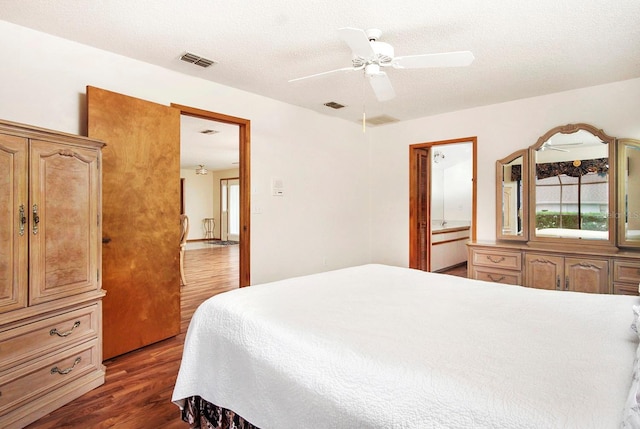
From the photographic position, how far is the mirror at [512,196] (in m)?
4.02

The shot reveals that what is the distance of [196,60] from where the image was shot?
9.84ft

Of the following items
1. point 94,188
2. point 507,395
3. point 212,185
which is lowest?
point 507,395

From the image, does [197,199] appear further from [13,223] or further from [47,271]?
[13,223]

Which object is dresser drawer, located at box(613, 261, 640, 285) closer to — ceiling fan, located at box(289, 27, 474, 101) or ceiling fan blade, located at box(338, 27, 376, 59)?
ceiling fan, located at box(289, 27, 474, 101)

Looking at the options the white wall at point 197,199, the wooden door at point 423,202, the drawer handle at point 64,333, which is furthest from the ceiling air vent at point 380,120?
the white wall at point 197,199

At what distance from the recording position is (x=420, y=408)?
94 centimetres

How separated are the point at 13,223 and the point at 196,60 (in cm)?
185

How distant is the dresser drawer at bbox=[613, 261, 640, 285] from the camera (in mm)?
3141

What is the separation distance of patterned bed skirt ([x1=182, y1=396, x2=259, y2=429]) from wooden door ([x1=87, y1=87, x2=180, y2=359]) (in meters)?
1.34

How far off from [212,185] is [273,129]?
8.42 meters

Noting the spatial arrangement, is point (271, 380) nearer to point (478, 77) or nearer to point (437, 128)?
point (478, 77)

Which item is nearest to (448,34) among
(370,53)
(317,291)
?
(370,53)

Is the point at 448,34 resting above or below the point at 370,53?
above

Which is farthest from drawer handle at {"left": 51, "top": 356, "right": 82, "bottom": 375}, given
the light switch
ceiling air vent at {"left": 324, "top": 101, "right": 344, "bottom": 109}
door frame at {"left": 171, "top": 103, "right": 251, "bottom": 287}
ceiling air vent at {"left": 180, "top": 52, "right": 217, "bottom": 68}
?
ceiling air vent at {"left": 324, "top": 101, "right": 344, "bottom": 109}
